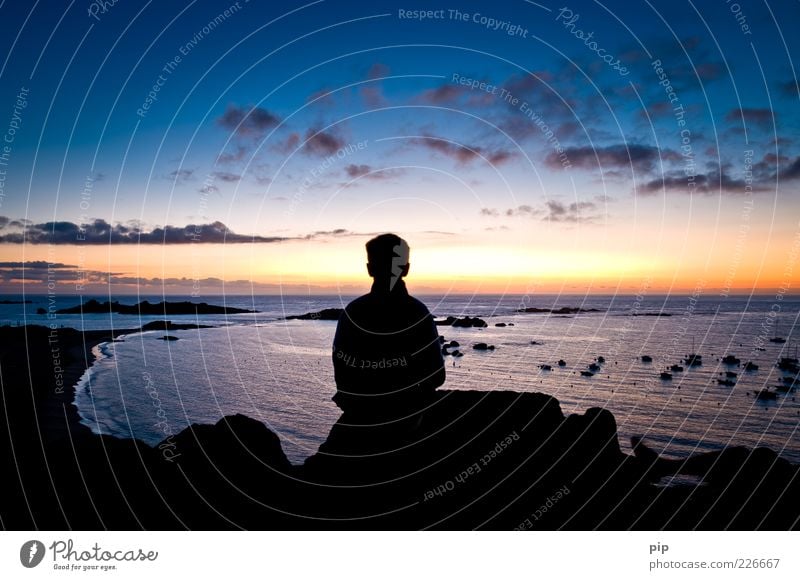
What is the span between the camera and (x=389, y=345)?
12.9 feet

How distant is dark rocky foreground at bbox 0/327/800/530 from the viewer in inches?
235

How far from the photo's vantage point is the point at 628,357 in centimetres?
6719

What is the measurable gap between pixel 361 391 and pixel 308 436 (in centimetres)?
2488

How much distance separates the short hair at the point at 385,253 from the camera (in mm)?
3912

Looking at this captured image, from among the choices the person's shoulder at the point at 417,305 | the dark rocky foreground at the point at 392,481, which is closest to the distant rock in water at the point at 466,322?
the dark rocky foreground at the point at 392,481

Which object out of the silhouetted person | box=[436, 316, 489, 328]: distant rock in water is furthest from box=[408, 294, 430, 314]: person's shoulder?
box=[436, 316, 489, 328]: distant rock in water

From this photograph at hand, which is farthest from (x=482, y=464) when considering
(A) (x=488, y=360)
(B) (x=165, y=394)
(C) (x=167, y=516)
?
(A) (x=488, y=360)

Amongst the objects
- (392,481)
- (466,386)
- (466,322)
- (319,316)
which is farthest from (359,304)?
(319,316)

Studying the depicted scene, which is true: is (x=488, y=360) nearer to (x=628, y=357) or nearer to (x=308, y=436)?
(x=628, y=357)

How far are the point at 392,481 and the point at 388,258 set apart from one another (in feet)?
8.40

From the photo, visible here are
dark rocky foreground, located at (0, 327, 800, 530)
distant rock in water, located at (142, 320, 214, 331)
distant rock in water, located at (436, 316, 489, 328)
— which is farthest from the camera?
distant rock in water, located at (436, 316, 489, 328)

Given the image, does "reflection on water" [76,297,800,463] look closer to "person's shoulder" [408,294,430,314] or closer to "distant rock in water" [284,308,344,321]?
"person's shoulder" [408,294,430,314]

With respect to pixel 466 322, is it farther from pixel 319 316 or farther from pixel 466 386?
pixel 466 386

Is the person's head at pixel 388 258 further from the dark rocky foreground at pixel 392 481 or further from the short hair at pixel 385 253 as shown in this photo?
the dark rocky foreground at pixel 392 481
